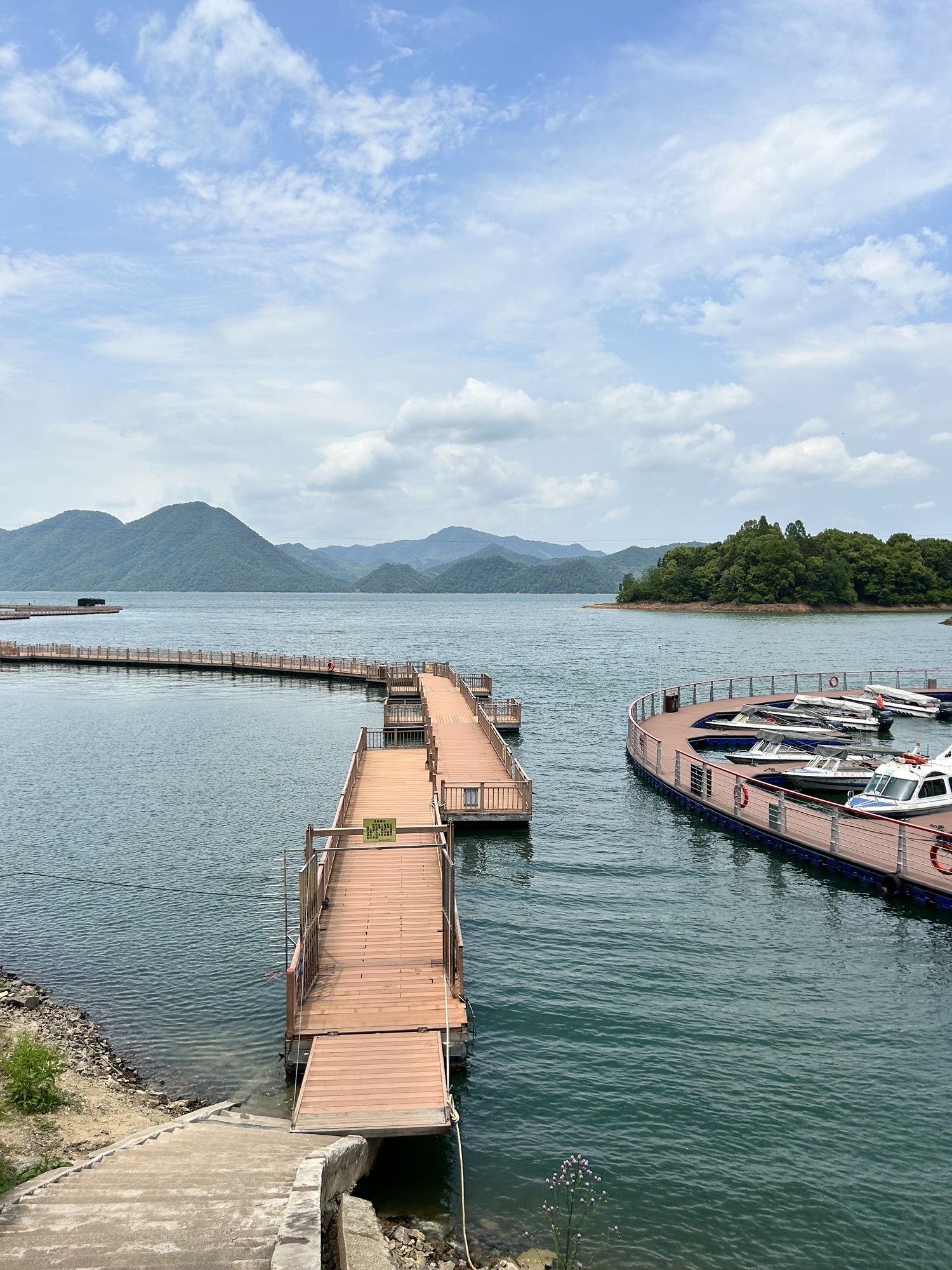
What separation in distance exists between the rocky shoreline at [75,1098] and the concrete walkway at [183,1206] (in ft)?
7.00

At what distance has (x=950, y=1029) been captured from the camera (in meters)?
15.9

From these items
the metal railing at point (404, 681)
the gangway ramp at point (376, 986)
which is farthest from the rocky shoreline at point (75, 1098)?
the metal railing at point (404, 681)

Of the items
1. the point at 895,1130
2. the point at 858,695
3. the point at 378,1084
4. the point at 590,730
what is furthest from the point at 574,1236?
the point at 858,695

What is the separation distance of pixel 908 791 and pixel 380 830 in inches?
774

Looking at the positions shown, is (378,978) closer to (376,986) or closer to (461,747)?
(376,986)

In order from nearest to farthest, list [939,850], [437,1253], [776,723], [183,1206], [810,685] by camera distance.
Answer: [183,1206] → [437,1253] → [939,850] → [776,723] → [810,685]

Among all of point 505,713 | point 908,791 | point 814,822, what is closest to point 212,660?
point 505,713

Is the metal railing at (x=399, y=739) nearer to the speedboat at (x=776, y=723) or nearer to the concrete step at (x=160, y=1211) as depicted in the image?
the speedboat at (x=776, y=723)

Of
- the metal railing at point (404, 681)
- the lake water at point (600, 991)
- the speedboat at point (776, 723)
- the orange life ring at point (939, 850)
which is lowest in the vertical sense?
the lake water at point (600, 991)

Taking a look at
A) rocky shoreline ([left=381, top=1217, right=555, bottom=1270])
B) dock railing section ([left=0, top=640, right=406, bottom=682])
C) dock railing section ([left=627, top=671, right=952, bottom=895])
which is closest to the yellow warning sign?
rocky shoreline ([left=381, top=1217, right=555, bottom=1270])

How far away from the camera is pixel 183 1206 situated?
855cm

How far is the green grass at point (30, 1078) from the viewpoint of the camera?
43.0 ft

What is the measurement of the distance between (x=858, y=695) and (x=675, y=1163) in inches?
1904

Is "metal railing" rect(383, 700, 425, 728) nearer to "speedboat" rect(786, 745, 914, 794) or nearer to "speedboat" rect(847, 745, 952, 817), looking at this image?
"speedboat" rect(786, 745, 914, 794)
